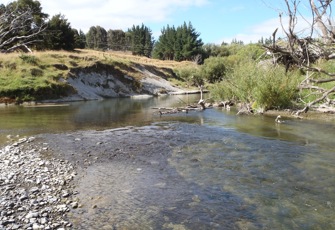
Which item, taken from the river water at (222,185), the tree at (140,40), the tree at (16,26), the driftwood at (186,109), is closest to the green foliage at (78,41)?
the tree at (140,40)

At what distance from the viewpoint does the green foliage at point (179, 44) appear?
381 feet

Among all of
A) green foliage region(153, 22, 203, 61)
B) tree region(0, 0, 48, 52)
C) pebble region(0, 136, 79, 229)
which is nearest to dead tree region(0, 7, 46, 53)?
tree region(0, 0, 48, 52)

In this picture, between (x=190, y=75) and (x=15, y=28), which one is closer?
(x=15, y=28)

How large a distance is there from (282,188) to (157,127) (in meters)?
12.5

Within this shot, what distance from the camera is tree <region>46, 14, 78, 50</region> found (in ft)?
228

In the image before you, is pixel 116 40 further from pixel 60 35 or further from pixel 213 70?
pixel 213 70

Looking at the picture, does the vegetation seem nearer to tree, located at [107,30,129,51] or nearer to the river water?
the river water

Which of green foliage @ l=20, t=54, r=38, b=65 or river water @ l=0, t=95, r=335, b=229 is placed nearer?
river water @ l=0, t=95, r=335, b=229

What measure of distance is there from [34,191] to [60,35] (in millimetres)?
66910

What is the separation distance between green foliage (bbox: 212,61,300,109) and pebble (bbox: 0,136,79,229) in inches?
689

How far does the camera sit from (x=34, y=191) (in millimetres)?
Result: 9695

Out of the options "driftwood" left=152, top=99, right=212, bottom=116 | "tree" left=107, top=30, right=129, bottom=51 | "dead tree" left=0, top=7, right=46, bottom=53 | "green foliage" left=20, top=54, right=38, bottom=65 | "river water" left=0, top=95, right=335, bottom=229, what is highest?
"tree" left=107, top=30, right=129, bottom=51

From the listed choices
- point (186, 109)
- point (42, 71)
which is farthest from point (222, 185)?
point (42, 71)

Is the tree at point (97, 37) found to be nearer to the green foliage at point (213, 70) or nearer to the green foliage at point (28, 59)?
the green foliage at point (213, 70)
